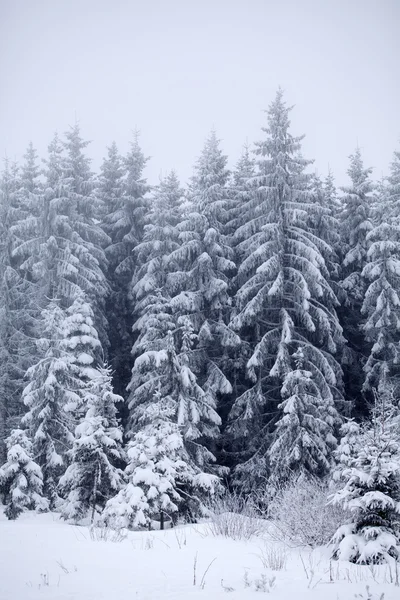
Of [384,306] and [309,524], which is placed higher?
[384,306]

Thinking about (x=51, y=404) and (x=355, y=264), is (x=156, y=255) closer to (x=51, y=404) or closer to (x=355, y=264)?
(x=51, y=404)

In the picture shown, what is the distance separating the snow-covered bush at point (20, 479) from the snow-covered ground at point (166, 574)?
9449mm

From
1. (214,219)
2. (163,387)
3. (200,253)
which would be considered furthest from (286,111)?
(163,387)

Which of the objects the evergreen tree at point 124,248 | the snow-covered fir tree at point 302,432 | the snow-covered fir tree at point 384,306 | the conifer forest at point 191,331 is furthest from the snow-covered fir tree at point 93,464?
the snow-covered fir tree at point 384,306

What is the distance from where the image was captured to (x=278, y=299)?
20750 millimetres

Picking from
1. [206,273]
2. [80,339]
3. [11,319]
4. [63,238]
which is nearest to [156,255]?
[206,273]

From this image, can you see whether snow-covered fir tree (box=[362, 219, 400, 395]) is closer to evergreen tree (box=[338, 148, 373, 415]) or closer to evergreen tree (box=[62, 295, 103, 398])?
evergreen tree (box=[338, 148, 373, 415])

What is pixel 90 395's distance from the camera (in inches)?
632

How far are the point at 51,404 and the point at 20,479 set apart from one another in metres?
3.78

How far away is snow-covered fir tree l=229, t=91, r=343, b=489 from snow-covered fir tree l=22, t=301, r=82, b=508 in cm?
733

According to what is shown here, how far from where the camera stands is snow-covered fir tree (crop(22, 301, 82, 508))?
18.8 metres

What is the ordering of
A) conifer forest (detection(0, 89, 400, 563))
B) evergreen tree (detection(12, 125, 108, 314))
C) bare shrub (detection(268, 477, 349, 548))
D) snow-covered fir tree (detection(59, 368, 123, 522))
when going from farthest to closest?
1. evergreen tree (detection(12, 125, 108, 314))
2. conifer forest (detection(0, 89, 400, 563))
3. snow-covered fir tree (detection(59, 368, 123, 522))
4. bare shrub (detection(268, 477, 349, 548))

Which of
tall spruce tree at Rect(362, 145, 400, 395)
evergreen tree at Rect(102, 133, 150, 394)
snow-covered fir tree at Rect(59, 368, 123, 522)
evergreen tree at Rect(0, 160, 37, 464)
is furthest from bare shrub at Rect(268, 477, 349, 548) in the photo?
evergreen tree at Rect(102, 133, 150, 394)

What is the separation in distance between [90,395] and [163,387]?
12.5ft
